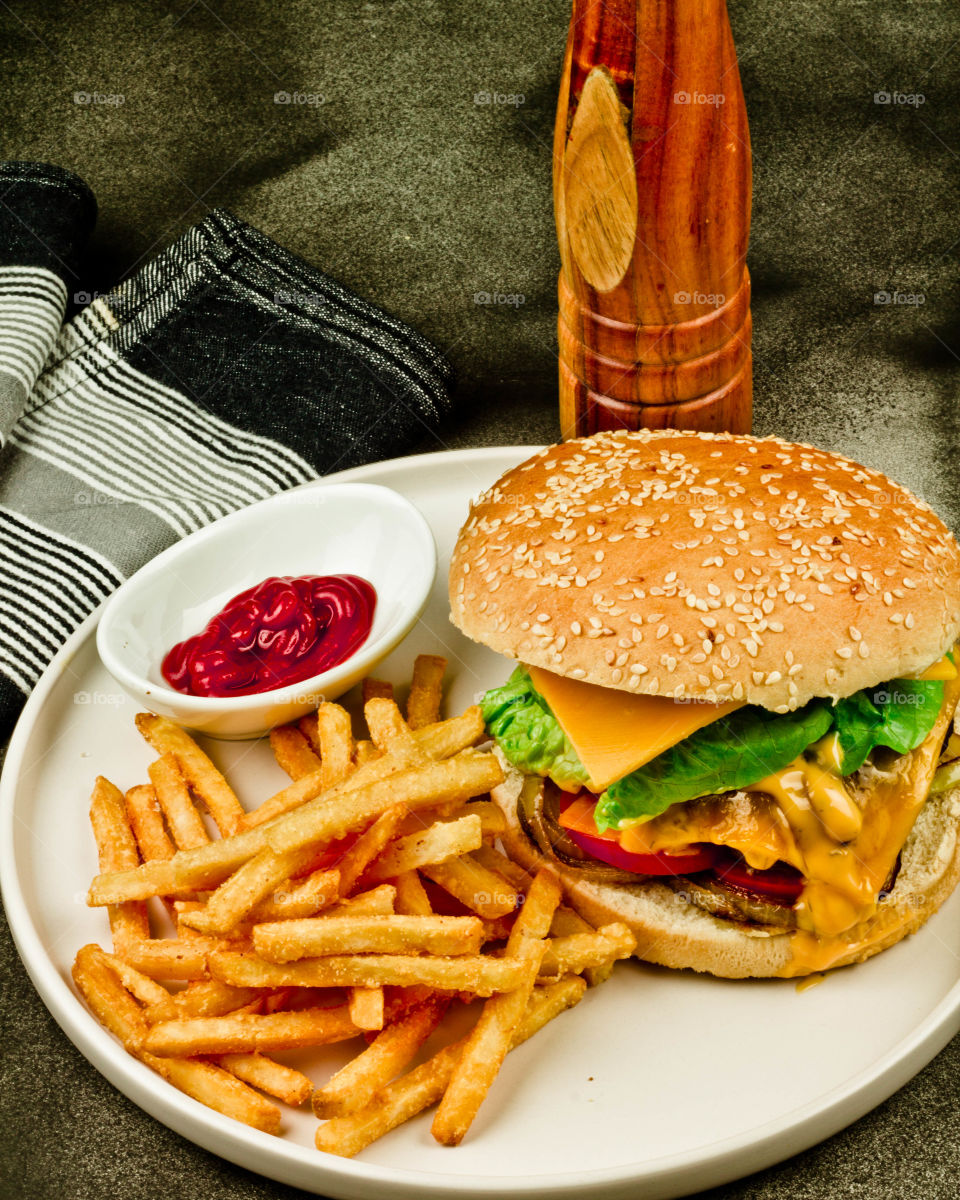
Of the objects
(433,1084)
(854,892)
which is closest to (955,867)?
(854,892)

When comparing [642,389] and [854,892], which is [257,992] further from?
[642,389]

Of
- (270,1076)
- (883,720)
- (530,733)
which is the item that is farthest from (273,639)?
(883,720)

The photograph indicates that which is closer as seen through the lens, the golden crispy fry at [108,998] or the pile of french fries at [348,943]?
the pile of french fries at [348,943]

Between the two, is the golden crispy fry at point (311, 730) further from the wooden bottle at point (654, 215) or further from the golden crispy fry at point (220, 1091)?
the wooden bottle at point (654, 215)

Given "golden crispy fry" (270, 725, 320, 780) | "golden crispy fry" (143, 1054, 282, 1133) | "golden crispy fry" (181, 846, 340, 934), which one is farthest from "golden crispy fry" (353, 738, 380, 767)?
"golden crispy fry" (143, 1054, 282, 1133)

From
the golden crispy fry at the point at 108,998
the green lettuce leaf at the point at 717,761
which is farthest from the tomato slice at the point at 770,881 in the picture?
the golden crispy fry at the point at 108,998

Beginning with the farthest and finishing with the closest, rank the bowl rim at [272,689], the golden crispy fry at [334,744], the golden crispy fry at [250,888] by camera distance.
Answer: the bowl rim at [272,689]
the golden crispy fry at [334,744]
the golden crispy fry at [250,888]

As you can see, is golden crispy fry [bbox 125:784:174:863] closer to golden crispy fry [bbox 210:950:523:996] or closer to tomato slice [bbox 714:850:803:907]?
golden crispy fry [bbox 210:950:523:996]

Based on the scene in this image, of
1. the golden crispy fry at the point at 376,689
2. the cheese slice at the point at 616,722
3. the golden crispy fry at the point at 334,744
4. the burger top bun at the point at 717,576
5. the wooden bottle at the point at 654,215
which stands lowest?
the golden crispy fry at the point at 376,689
